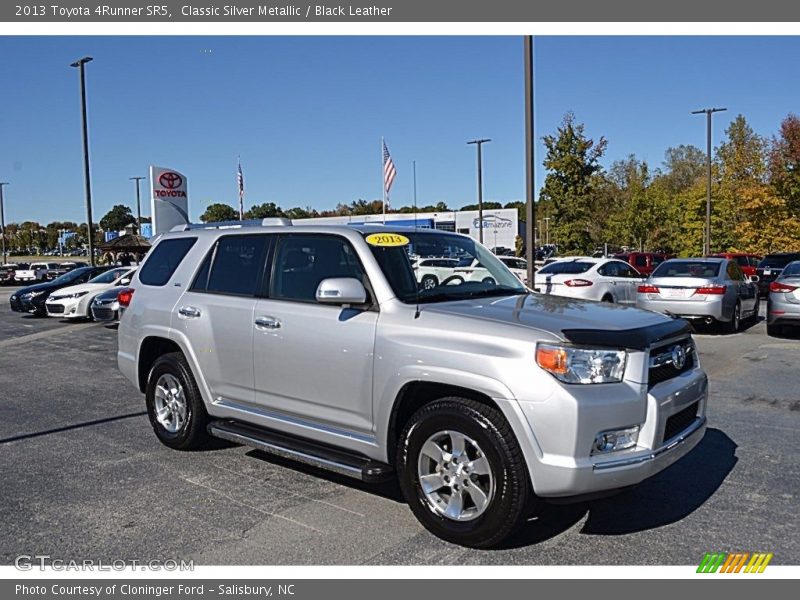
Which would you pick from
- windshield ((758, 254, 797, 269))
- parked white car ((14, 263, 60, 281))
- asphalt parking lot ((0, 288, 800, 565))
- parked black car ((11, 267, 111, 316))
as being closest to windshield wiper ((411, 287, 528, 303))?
asphalt parking lot ((0, 288, 800, 565))

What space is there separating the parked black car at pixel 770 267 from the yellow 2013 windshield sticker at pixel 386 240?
20.6 metres

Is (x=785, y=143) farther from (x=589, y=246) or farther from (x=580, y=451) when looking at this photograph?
(x=580, y=451)

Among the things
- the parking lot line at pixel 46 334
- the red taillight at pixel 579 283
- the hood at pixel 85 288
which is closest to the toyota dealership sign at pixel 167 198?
the hood at pixel 85 288

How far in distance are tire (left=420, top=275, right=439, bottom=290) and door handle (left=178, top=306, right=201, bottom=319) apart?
6.39 ft

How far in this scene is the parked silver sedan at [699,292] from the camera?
43.3 feet

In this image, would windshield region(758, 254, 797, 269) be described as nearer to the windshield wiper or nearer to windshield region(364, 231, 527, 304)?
windshield region(364, 231, 527, 304)

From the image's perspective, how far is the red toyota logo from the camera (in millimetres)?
25062

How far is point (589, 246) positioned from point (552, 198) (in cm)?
309

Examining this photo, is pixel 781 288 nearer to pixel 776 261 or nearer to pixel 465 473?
pixel 465 473

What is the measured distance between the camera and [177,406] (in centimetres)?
588

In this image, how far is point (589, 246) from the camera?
98.4ft

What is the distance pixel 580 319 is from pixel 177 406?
3538 mm

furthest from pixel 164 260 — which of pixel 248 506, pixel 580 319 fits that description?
pixel 580 319

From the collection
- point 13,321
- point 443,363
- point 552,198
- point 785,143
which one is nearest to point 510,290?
point 443,363
